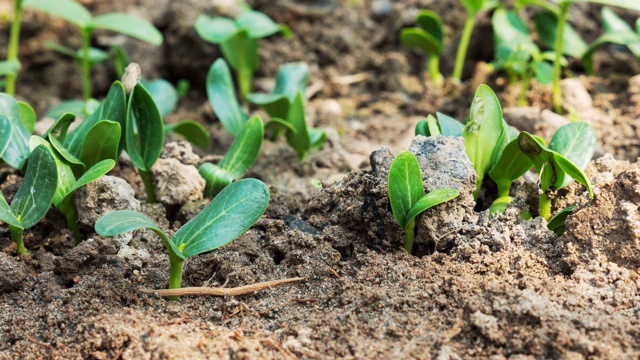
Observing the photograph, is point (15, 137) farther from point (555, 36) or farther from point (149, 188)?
point (555, 36)

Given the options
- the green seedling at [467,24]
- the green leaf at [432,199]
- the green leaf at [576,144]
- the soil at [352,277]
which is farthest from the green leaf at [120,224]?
the green seedling at [467,24]

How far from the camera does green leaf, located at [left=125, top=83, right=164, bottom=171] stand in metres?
2.09

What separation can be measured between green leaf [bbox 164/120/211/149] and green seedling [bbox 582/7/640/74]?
164 centimetres

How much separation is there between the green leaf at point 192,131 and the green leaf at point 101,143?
0.43 m

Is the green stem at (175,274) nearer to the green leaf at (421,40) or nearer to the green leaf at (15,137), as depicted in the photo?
the green leaf at (15,137)

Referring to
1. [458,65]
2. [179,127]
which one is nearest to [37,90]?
[179,127]

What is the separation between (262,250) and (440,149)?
1.86ft

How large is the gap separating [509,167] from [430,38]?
4.25 feet

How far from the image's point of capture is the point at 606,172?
1.85 metres

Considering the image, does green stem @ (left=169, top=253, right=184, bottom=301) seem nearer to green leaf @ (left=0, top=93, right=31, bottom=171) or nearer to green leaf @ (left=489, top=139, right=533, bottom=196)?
green leaf @ (left=0, top=93, right=31, bottom=171)

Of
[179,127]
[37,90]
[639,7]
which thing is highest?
[639,7]

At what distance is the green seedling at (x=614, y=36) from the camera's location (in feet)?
9.07

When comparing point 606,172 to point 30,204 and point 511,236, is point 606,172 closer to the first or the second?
point 511,236

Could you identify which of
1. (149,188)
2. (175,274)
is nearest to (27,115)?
(149,188)
